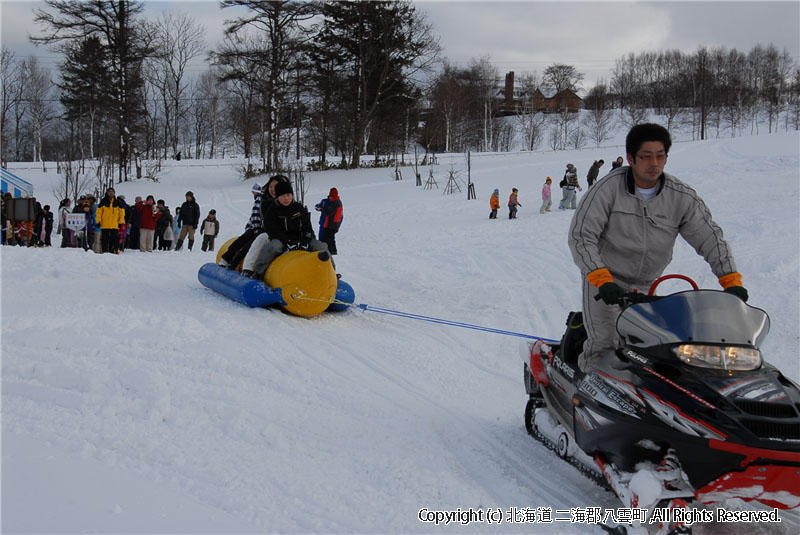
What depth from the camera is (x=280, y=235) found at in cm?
915

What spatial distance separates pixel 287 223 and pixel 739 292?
663 cm

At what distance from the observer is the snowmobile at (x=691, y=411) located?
9.96 ft

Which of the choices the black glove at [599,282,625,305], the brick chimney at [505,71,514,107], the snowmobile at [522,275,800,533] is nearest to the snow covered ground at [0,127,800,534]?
the snowmobile at [522,275,800,533]

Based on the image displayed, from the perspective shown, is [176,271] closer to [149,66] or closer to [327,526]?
[327,526]

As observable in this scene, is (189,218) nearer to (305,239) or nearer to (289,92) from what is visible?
(305,239)

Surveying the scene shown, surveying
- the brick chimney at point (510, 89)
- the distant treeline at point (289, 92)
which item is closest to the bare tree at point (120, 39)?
the distant treeline at point (289, 92)

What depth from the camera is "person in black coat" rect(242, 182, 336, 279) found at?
29.9 feet

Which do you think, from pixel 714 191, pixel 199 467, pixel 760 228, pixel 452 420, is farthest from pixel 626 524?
pixel 714 191

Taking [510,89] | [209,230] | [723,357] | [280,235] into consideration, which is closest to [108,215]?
Answer: [209,230]

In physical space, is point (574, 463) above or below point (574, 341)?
below

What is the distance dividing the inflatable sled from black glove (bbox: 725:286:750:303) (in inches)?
220

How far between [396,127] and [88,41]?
20.9 metres

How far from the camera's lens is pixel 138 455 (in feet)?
13.1

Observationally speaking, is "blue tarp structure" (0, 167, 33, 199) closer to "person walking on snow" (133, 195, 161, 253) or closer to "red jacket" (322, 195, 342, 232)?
"person walking on snow" (133, 195, 161, 253)
